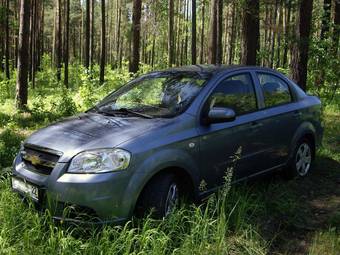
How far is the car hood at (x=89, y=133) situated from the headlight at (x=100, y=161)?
0.06 m

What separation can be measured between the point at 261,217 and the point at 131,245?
1.74 m

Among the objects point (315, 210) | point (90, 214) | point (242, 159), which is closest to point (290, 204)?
point (315, 210)

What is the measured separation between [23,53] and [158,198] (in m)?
9.71

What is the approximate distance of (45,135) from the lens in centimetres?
443

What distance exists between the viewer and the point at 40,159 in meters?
4.18

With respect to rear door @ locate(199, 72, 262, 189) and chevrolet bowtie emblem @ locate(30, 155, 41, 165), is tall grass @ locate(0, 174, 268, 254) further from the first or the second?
rear door @ locate(199, 72, 262, 189)

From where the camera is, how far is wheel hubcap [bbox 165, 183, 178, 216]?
422 cm

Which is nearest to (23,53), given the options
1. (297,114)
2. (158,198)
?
(297,114)

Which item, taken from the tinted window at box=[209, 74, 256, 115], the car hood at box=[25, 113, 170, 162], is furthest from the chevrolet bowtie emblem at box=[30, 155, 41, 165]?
the tinted window at box=[209, 74, 256, 115]

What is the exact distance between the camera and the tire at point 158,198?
13.3ft

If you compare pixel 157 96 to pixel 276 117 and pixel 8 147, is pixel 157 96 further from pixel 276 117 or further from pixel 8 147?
pixel 8 147

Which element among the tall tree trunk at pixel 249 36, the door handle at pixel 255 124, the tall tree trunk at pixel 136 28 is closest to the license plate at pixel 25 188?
the door handle at pixel 255 124

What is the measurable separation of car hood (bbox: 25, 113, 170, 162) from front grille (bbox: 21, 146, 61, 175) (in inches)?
2.0

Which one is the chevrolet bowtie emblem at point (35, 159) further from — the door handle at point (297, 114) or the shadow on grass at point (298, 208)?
the door handle at point (297, 114)
